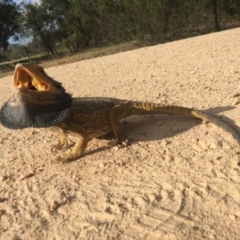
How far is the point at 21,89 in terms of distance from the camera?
4.14 metres

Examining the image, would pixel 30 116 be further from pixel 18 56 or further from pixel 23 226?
pixel 18 56

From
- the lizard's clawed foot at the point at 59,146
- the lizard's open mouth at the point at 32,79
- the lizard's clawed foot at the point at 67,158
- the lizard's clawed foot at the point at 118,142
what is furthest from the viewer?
the lizard's clawed foot at the point at 59,146

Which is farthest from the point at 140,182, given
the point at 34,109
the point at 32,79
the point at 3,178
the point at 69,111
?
the point at 3,178

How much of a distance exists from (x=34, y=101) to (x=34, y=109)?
11 centimetres

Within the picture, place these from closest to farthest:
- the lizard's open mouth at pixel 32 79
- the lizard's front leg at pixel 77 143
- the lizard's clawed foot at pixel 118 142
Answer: the lizard's open mouth at pixel 32 79
the lizard's front leg at pixel 77 143
the lizard's clawed foot at pixel 118 142

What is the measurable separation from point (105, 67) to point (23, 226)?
859 centimetres

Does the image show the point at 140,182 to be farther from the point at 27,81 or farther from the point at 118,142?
the point at 27,81

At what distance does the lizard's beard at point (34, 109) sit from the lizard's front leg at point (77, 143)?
31 cm

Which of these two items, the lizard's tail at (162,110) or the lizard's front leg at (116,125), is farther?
the lizard's tail at (162,110)

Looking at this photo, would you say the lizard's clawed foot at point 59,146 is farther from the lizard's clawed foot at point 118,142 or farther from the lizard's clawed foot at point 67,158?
the lizard's clawed foot at point 118,142

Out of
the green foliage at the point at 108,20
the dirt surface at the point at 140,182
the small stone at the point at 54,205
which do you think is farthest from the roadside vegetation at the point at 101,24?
the small stone at the point at 54,205

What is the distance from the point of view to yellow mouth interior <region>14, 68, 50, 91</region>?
410 centimetres

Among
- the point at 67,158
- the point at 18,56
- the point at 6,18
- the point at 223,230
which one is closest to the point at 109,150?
the point at 67,158

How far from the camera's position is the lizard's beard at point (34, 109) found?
13.8ft
